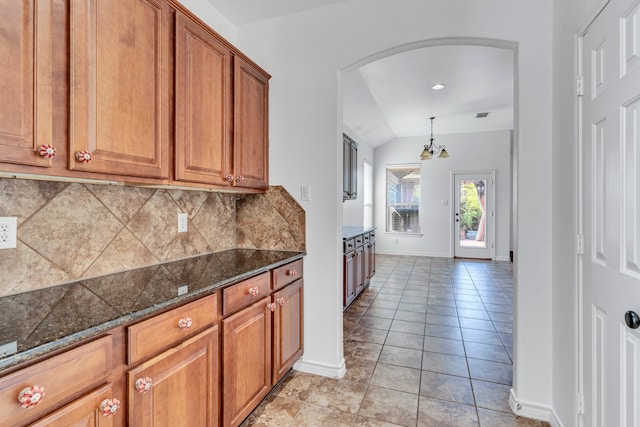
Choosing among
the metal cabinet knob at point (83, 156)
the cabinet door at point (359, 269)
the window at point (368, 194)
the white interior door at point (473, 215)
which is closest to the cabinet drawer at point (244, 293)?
the metal cabinet knob at point (83, 156)

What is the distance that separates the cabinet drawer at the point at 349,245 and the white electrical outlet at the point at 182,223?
6.11 ft

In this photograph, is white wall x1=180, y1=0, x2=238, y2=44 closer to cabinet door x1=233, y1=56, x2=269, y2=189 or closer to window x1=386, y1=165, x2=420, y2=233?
cabinet door x1=233, y1=56, x2=269, y2=189

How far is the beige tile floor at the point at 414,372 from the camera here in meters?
1.87

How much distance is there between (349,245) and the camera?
3678 millimetres

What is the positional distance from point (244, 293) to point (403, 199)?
21.8 feet

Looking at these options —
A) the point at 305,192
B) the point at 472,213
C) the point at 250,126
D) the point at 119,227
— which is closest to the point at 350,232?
the point at 305,192

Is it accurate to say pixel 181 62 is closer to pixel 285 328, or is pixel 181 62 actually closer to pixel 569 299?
pixel 285 328

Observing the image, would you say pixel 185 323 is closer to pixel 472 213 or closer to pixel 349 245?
pixel 349 245

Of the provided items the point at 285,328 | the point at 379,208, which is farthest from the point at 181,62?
the point at 379,208

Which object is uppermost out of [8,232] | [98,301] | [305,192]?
[305,192]

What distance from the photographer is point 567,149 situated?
162 centimetres

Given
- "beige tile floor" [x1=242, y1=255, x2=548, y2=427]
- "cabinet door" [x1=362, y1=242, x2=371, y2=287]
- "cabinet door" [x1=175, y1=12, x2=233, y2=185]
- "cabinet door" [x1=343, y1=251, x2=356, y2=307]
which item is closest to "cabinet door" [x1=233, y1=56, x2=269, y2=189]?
"cabinet door" [x1=175, y1=12, x2=233, y2=185]

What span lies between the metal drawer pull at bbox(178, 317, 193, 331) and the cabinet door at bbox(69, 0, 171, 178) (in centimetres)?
67

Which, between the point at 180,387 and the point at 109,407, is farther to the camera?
the point at 180,387
